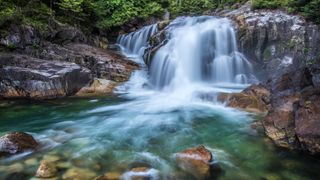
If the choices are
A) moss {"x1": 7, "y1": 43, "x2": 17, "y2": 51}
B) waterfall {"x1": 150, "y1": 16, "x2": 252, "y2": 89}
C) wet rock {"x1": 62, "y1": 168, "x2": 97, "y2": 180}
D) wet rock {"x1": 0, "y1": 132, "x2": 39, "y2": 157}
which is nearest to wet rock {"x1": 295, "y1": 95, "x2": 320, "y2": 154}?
wet rock {"x1": 62, "y1": 168, "x2": 97, "y2": 180}

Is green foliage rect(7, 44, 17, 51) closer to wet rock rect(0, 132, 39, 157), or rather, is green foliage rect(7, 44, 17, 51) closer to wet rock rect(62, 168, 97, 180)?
wet rock rect(0, 132, 39, 157)

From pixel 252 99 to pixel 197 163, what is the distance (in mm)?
4706

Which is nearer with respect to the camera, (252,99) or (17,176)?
(17,176)

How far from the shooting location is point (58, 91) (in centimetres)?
1156

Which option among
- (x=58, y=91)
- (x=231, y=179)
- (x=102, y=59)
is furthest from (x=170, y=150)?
(x=102, y=59)

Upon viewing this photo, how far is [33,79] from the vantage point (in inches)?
446

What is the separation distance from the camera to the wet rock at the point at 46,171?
512cm

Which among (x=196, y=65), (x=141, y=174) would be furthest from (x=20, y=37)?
(x=141, y=174)

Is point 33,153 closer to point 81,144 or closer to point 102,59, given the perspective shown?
point 81,144

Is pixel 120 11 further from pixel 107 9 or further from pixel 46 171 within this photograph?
pixel 46 171

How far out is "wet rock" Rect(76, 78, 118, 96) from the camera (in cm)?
1227

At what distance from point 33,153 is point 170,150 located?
273 cm

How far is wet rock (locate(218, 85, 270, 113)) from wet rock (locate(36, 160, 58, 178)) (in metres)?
5.99

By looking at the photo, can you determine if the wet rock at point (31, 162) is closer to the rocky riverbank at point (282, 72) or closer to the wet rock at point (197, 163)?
the wet rock at point (197, 163)
